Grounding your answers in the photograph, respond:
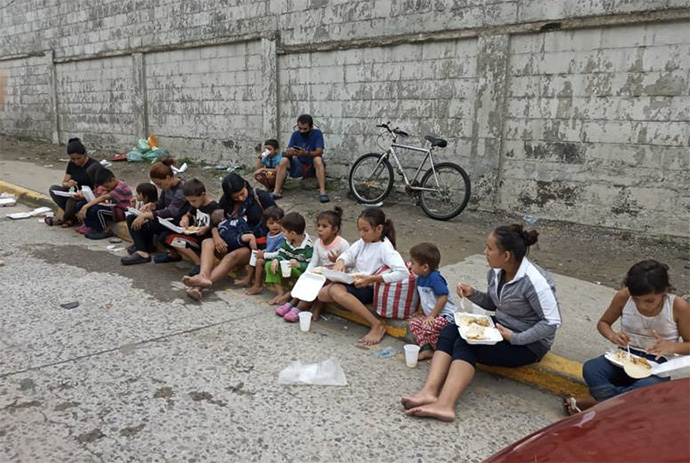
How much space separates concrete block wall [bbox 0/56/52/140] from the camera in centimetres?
1516

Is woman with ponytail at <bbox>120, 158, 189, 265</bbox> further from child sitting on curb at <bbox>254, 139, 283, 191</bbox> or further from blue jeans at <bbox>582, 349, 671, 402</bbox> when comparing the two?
blue jeans at <bbox>582, 349, 671, 402</bbox>

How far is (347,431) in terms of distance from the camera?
9.09ft

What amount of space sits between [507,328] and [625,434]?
164 cm

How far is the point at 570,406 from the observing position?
3.04 m

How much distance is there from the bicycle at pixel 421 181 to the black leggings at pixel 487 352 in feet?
12.8

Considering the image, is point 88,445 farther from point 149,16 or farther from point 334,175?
point 149,16

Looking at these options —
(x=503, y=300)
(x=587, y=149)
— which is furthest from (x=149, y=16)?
(x=503, y=300)

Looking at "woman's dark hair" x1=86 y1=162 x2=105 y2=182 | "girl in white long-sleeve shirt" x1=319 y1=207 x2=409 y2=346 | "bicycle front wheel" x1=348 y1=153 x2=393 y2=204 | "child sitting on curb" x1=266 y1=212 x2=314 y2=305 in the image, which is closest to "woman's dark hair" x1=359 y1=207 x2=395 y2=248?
"girl in white long-sleeve shirt" x1=319 y1=207 x2=409 y2=346

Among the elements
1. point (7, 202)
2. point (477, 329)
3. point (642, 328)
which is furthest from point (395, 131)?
point (7, 202)

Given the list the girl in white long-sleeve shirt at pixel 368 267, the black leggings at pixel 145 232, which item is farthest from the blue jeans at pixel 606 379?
the black leggings at pixel 145 232

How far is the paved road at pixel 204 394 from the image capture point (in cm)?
261

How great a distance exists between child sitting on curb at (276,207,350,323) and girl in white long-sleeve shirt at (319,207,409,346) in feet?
0.56

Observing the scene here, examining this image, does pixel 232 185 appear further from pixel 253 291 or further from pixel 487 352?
pixel 487 352

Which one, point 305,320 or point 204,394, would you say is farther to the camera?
point 305,320
